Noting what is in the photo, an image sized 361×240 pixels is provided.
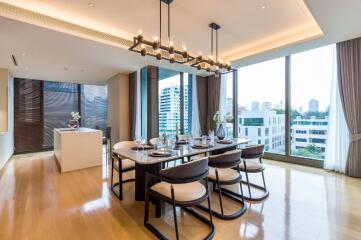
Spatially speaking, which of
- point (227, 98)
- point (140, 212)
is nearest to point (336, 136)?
point (227, 98)

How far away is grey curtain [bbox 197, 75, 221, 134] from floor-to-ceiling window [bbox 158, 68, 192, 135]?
378 mm

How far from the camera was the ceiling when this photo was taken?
112 inches

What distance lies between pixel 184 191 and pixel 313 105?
14.3 feet

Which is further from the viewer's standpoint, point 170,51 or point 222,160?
point 170,51

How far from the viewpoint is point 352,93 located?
3867 mm

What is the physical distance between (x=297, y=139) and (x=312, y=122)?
0.56 metres

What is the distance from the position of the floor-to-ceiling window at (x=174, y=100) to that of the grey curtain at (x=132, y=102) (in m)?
0.79

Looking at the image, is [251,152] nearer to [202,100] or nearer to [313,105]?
[313,105]

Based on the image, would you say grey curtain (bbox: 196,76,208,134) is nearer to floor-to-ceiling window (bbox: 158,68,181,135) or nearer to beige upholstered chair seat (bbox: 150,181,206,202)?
floor-to-ceiling window (bbox: 158,68,181,135)

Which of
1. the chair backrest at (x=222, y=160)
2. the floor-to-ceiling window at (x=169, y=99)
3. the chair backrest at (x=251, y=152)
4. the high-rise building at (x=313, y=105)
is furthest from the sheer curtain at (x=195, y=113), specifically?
the chair backrest at (x=222, y=160)

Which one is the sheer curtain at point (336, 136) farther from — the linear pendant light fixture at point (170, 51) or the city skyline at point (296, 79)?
the linear pendant light fixture at point (170, 51)

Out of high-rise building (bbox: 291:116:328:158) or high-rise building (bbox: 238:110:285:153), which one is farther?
high-rise building (bbox: 238:110:285:153)

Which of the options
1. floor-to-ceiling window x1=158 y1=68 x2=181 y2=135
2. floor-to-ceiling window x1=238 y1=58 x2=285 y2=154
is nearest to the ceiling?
floor-to-ceiling window x1=238 y1=58 x2=285 y2=154

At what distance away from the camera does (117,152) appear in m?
2.81
